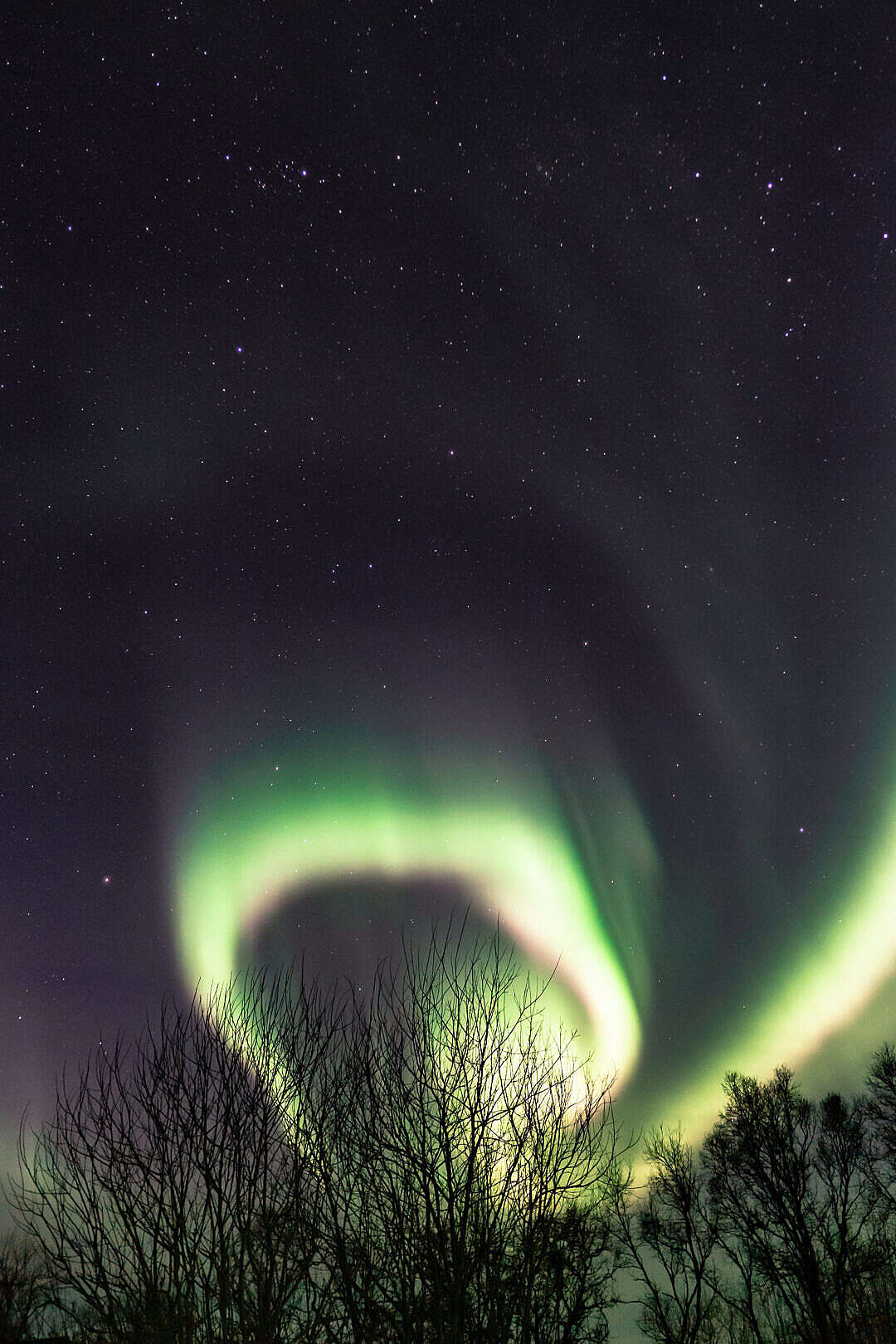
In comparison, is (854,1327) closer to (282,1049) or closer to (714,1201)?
(714,1201)

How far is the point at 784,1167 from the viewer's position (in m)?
25.9

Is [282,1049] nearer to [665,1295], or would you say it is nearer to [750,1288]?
[750,1288]

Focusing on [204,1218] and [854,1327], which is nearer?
[204,1218]

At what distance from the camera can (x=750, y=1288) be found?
26.2 m

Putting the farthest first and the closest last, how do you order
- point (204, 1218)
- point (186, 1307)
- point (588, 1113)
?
point (588, 1113) → point (204, 1218) → point (186, 1307)

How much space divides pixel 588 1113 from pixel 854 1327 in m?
28.4

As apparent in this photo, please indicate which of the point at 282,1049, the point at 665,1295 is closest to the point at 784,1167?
the point at 665,1295

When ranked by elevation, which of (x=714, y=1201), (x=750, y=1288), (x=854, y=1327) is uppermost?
(x=714, y=1201)

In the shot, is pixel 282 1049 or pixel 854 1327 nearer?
pixel 282 1049

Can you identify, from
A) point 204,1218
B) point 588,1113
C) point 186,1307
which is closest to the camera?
point 186,1307

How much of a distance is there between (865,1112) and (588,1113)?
1806cm

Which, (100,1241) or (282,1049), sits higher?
(282,1049)

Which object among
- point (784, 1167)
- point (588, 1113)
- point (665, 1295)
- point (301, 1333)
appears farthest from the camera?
point (665, 1295)

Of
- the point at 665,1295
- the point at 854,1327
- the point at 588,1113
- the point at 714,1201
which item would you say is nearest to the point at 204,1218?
the point at 588,1113
